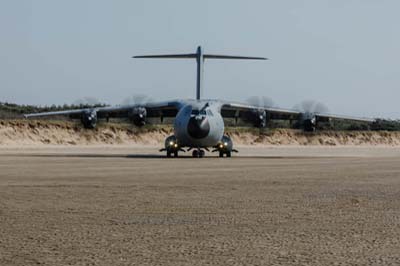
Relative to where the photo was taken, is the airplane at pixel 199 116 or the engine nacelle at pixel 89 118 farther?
the engine nacelle at pixel 89 118

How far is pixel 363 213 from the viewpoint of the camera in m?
14.5

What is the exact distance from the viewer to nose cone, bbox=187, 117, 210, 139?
4591 cm

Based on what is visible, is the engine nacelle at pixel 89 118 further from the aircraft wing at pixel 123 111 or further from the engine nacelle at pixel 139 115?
the engine nacelle at pixel 139 115

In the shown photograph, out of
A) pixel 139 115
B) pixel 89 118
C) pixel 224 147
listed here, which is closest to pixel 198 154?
pixel 224 147

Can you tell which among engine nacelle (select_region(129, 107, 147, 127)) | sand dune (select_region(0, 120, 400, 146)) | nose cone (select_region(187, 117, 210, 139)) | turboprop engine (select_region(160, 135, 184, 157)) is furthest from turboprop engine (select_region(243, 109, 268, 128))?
sand dune (select_region(0, 120, 400, 146))

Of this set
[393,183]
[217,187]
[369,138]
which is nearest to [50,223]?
[217,187]

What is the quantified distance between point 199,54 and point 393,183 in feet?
107

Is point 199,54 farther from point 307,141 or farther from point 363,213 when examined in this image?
point 307,141

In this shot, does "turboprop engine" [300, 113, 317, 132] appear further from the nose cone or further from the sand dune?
the sand dune

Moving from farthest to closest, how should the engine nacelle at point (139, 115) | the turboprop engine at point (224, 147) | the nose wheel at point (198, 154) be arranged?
1. the engine nacelle at point (139, 115)
2. the turboprop engine at point (224, 147)
3. the nose wheel at point (198, 154)

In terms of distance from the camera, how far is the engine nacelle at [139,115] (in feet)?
170

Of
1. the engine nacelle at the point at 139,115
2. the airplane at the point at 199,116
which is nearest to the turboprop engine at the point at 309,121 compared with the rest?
the airplane at the point at 199,116

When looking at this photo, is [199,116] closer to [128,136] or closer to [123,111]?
[123,111]

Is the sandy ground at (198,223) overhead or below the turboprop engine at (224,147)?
overhead
